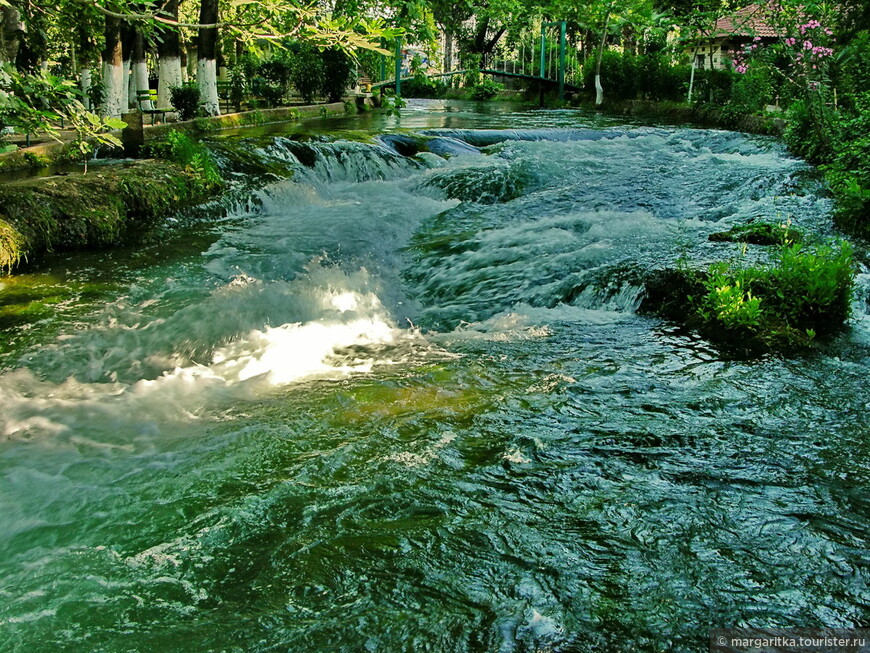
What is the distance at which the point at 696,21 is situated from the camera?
858 inches

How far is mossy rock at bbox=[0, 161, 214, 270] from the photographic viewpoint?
8.35 meters

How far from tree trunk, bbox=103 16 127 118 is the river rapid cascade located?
238 inches

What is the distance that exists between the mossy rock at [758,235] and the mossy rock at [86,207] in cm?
731

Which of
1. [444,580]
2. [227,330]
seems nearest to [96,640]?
[444,580]

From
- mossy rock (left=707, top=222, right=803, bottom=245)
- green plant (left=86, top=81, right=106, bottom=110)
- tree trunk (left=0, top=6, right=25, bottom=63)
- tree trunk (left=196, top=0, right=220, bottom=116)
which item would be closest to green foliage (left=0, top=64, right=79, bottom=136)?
tree trunk (left=0, top=6, right=25, bottom=63)

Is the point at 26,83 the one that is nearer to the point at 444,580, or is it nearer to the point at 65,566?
the point at 65,566

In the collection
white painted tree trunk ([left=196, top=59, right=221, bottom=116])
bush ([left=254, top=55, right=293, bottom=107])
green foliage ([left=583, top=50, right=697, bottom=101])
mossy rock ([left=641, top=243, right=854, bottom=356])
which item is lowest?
mossy rock ([left=641, top=243, right=854, bottom=356])

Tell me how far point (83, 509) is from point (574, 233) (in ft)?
22.6

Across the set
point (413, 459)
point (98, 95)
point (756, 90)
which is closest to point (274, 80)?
point (98, 95)

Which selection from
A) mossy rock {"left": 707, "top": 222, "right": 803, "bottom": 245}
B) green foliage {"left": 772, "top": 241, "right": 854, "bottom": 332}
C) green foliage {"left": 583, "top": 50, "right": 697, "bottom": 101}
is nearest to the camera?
green foliage {"left": 772, "top": 241, "right": 854, "bottom": 332}

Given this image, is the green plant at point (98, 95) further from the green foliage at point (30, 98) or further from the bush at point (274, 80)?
the green foliage at point (30, 98)

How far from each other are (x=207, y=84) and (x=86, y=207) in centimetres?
892

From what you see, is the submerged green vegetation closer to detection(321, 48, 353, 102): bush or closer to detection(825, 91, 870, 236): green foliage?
detection(825, 91, 870, 236): green foliage

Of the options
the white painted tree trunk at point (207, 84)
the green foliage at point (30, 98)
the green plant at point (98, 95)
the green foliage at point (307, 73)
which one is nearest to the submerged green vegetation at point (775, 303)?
the green foliage at point (30, 98)
